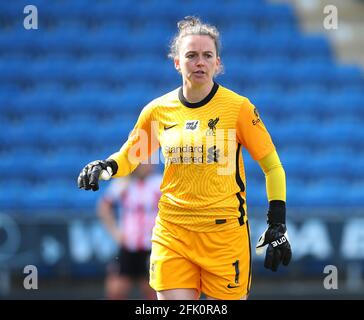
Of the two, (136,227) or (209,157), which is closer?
(209,157)

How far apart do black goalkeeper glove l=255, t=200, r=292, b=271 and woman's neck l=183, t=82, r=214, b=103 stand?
68 centimetres

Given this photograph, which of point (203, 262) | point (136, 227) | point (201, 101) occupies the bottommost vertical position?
point (136, 227)

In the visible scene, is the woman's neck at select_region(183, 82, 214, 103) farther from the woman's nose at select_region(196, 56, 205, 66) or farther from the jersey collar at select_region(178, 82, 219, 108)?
the woman's nose at select_region(196, 56, 205, 66)

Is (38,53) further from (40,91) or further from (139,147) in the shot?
(139,147)

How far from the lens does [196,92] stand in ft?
14.4

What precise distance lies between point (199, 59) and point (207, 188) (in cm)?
67

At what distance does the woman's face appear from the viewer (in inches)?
169

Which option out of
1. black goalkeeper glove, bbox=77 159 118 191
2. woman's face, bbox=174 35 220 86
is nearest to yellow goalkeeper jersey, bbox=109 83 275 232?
woman's face, bbox=174 35 220 86

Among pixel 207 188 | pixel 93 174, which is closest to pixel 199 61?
pixel 207 188

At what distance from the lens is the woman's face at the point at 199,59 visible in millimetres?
4301

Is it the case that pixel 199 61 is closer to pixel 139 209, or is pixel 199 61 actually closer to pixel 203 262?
pixel 203 262

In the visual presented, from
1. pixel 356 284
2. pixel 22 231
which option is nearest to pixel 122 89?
pixel 22 231

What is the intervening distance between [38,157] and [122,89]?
1810 millimetres

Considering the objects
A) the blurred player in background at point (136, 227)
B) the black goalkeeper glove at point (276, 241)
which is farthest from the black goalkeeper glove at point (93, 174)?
the blurred player in background at point (136, 227)
